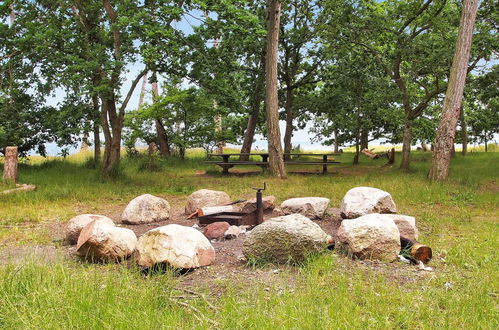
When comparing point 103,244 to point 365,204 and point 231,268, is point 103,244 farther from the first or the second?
point 365,204

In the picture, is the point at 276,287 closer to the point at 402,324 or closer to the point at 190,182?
the point at 402,324

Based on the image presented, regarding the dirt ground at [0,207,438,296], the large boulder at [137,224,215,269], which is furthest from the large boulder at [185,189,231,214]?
the large boulder at [137,224,215,269]

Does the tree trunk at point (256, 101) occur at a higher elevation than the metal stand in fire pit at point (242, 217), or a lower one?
higher

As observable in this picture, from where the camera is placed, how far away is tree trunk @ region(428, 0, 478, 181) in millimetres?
12180

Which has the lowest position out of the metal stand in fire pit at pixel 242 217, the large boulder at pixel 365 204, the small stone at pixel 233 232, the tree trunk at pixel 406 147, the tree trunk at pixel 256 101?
the small stone at pixel 233 232

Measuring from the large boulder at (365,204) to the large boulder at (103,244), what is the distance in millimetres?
3458

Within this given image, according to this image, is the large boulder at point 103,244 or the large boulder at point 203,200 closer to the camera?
the large boulder at point 103,244

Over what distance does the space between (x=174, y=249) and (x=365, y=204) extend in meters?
3.49

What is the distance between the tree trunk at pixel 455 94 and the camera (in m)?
12.2

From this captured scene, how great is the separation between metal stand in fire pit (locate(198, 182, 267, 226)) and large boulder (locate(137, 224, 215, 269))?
1.75 metres

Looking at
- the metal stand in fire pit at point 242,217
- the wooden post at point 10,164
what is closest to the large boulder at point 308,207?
the metal stand in fire pit at point 242,217

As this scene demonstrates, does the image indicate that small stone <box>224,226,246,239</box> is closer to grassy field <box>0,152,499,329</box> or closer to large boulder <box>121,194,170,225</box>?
grassy field <box>0,152,499,329</box>

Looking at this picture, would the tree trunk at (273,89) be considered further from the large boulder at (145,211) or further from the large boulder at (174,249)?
the large boulder at (174,249)

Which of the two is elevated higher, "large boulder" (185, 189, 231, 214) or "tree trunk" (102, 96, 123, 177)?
"tree trunk" (102, 96, 123, 177)
